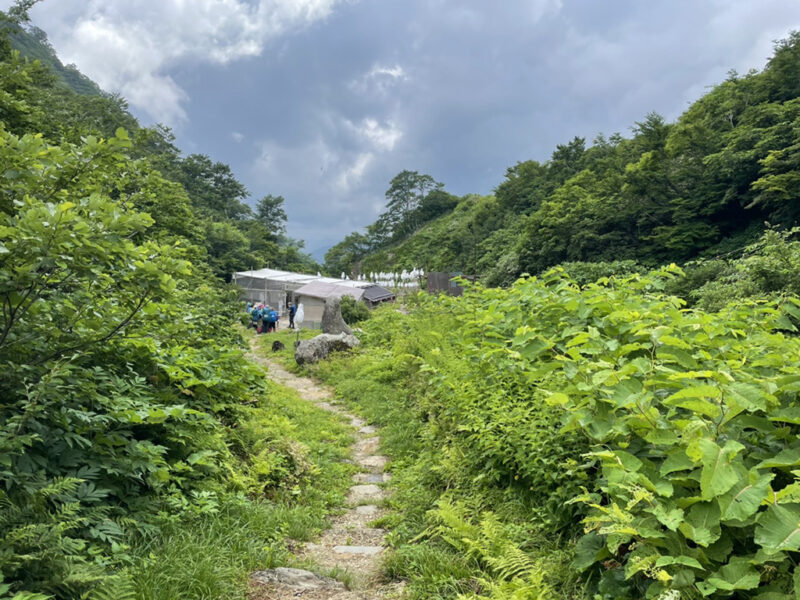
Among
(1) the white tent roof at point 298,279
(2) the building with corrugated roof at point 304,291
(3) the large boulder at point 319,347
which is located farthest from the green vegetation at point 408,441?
(1) the white tent roof at point 298,279

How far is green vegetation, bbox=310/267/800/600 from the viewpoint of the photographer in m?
1.90

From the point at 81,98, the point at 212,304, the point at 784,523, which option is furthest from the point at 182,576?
the point at 81,98

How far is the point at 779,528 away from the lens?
1741mm

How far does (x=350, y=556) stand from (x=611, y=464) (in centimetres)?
247

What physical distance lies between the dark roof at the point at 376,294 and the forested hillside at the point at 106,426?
23409 millimetres

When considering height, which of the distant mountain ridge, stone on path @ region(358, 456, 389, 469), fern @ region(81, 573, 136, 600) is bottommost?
stone on path @ region(358, 456, 389, 469)

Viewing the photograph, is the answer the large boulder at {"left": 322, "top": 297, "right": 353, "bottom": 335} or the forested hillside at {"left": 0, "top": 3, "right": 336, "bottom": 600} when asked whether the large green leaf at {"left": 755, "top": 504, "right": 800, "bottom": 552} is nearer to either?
the forested hillside at {"left": 0, "top": 3, "right": 336, "bottom": 600}

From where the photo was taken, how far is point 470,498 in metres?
3.85

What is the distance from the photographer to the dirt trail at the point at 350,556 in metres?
3.12

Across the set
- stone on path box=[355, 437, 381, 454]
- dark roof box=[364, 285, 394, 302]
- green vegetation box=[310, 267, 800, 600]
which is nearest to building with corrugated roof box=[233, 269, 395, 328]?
dark roof box=[364, 285, 394, 302]

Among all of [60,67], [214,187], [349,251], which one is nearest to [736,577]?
[214,187]

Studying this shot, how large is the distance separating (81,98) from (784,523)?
48431mm

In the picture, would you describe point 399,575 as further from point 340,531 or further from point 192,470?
point 192,470

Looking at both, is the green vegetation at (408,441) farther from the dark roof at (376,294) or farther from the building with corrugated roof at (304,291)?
the dark roof at (376,294)
